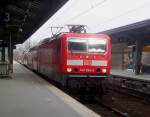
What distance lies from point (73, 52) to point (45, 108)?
19.7ft

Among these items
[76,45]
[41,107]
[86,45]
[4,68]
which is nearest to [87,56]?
[86,45]

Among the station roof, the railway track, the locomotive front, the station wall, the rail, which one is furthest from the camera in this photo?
the station wall

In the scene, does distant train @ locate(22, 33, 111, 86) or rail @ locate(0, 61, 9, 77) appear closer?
distant train @ locate(22, 33, 111, 86)

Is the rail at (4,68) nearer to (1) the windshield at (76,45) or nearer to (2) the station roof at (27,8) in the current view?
(2) the station roof at (27,8)

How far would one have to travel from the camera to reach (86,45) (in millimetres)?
15656

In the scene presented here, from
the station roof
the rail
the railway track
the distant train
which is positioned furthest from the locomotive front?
the rail

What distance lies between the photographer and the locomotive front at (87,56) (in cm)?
1515

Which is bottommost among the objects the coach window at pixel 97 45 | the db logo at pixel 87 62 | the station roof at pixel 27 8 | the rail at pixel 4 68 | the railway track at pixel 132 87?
the railway track at pixel 132 87

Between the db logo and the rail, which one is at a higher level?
the db logo

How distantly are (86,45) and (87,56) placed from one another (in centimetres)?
52

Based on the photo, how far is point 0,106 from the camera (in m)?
9.84

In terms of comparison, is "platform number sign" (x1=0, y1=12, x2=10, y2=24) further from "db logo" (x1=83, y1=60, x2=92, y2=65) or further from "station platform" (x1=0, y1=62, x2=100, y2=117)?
"station platform" (x1=0, y1=62, x2=100, y2=117)

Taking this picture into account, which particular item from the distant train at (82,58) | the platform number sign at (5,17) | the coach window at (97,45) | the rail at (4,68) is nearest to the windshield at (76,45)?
the distant train at (82,58)

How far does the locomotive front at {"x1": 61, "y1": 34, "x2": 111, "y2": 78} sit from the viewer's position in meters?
15.1
